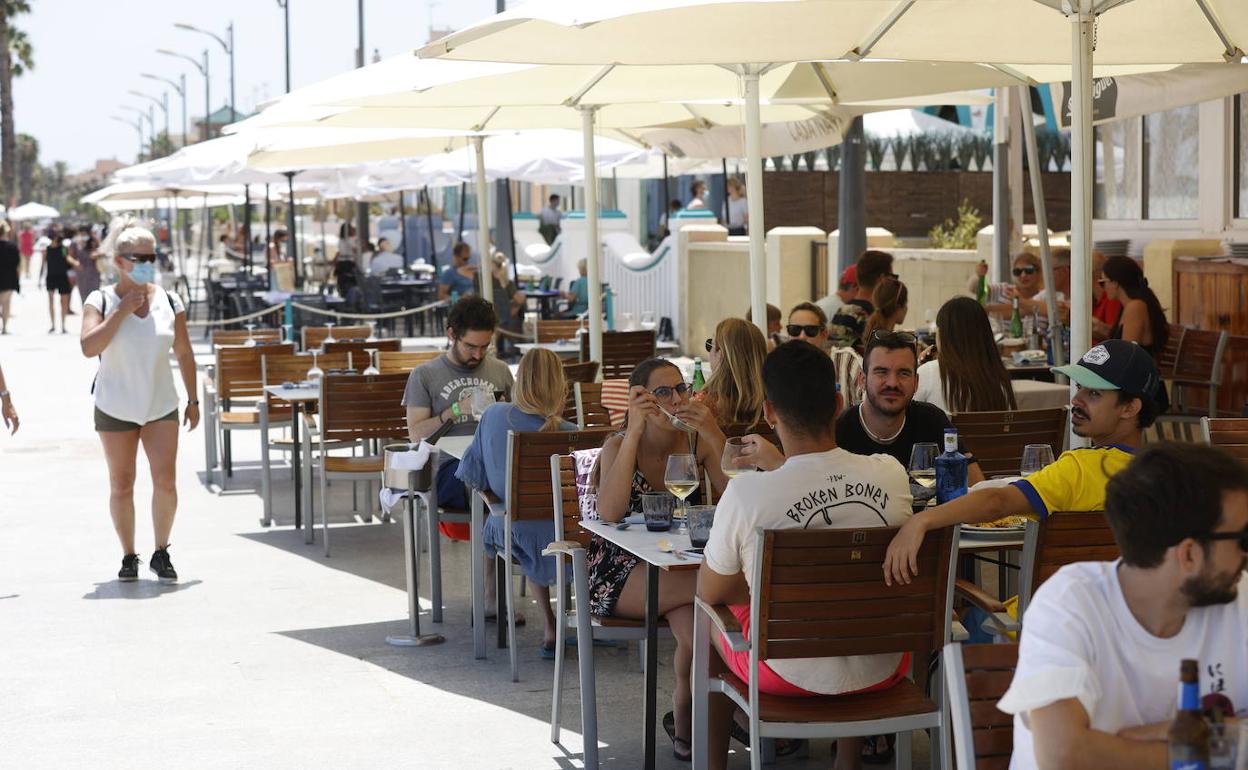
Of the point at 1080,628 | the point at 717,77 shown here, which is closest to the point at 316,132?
the point at 717,77

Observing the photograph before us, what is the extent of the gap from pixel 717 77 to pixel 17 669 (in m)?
4.73

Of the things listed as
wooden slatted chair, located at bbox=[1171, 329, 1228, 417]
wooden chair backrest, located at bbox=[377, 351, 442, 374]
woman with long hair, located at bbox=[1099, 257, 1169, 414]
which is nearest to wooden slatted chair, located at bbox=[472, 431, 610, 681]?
wooden chair backrest, located at bbox=[377, 351, 442, 374]

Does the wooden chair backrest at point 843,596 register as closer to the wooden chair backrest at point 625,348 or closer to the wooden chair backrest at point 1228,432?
the wooden chair backrest at point 1228,432

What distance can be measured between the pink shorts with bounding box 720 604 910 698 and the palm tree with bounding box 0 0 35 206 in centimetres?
6991

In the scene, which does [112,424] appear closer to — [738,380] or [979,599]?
[738,380]

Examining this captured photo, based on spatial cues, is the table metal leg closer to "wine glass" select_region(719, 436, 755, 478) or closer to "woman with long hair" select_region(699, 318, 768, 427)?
"wine glass" select_region(719, 436, 755, 478)

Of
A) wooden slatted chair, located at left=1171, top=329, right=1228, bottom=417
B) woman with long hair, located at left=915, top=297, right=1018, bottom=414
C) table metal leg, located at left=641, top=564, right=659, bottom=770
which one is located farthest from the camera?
wooden slatted chair, located at left=1171, top=329, right=1228, bottom=417

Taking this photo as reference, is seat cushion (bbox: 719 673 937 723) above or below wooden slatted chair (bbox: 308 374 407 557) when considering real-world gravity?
below

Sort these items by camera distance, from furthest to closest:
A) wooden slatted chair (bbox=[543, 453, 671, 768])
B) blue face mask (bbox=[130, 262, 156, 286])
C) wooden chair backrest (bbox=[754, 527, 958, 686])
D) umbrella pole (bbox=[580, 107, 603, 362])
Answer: umbrella pole (bbox=[580, 107, 603, 362])
blue face mask (bbox=[130, 262, 156, 286])
wooden slatted chair (bbox=[543, 453, 671, 768])
wooden chair backrest (bbox=[754, 527, 958, 686])

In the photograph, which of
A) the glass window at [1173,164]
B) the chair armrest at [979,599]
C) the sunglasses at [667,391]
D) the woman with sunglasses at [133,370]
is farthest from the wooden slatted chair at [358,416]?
the glass window at [1173,164]

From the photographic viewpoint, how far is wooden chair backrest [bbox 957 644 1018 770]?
10.5 ft

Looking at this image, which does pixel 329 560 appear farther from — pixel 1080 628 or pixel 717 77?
pixel 1080 628

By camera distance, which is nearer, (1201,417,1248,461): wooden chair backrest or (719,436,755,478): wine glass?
(719,436,755,478): wine glass

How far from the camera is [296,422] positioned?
10805mm
